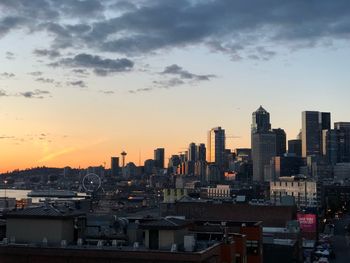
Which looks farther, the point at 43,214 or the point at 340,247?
the point at 340,247

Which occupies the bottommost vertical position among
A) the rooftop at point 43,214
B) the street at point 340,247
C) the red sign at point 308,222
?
the street at point 340,247

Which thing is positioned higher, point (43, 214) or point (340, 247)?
point (43, 214)

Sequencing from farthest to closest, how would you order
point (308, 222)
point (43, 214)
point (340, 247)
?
point (340, 247)
point (308, 222)
point (43, 214)

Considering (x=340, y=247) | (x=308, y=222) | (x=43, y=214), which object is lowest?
(x=340, y=247)

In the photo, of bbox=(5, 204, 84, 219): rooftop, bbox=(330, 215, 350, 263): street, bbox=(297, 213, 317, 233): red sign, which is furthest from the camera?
bbox=(297, 213, 317, 233): red sign

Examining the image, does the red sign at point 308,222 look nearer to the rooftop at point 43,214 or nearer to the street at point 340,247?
the street at point 340,247

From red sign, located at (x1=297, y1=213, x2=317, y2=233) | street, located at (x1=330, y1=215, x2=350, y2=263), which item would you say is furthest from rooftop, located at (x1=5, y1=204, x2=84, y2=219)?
red sign, located at (x1=297, y1=213, x2=317, y2=233)

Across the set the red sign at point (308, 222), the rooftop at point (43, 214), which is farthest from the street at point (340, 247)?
the rooftop at point (43, 214)

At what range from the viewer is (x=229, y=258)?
43875 mm

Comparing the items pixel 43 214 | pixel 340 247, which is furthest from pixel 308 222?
pixel 43 214

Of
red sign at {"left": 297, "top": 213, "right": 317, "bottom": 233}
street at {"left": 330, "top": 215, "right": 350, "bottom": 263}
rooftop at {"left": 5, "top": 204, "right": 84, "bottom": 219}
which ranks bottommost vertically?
street at {"left": 330, "top": 215, "right": 350, "bottom": 263}

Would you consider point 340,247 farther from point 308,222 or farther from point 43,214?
point 43,214

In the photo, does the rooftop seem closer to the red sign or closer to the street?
the street

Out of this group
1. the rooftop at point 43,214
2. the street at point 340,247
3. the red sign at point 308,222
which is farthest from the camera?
the red sign at point 308,222
